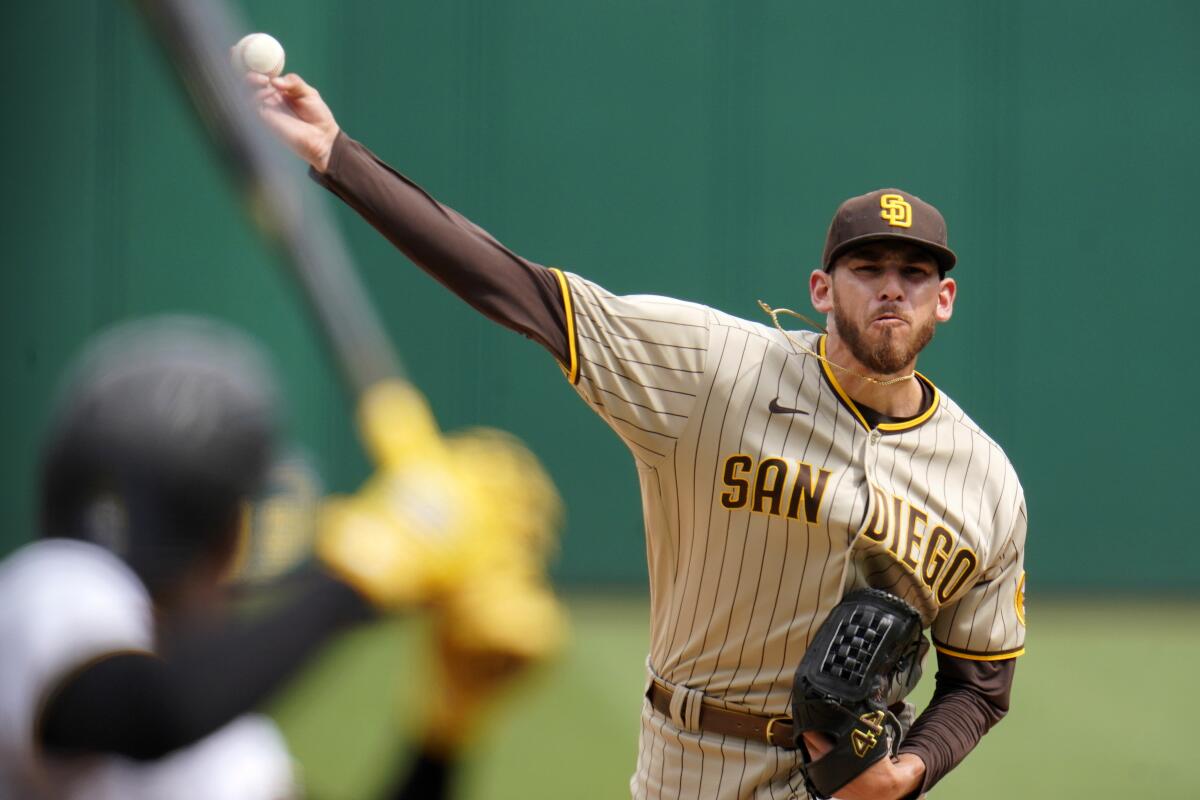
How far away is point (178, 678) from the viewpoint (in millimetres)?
1201

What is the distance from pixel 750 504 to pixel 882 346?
0.39 m

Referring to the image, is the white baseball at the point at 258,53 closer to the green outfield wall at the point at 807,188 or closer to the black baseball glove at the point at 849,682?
the black baseball glove at the point at 849,682

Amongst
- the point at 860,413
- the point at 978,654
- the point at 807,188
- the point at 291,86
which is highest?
the point at 291,86

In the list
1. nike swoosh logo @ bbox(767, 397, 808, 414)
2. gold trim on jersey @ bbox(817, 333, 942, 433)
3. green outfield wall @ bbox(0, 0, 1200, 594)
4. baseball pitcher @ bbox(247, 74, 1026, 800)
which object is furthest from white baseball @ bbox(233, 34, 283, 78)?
green outfield wall @ bbox(0, 0, 1200, 594)

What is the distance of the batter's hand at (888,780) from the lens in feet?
8.45

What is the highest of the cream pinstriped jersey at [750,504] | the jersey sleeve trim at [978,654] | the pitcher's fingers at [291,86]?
the pitcher's fingers at [291,86]

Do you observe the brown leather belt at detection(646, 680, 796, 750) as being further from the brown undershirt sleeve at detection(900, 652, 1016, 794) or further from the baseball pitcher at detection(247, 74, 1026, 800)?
the brown undershirt sleeve at detection(900, 652, 1016, 794)

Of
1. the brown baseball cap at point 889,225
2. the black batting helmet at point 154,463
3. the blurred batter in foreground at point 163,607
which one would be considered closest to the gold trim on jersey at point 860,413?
the brown baseball cap at point 889,225

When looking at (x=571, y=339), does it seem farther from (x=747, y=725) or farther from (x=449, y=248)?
(x=747, y=725)

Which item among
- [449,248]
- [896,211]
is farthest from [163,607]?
[896,211]

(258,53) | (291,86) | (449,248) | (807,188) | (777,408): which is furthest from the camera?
(807,188)

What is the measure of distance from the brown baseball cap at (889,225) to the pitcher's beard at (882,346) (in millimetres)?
148

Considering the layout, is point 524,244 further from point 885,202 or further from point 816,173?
point 885,202

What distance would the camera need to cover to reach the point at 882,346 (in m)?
2.64
